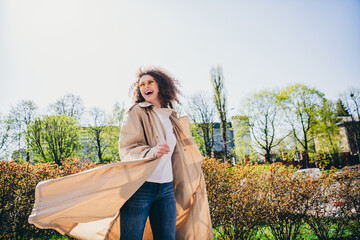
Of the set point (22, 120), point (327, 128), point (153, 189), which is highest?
Answer: point (22, 120)

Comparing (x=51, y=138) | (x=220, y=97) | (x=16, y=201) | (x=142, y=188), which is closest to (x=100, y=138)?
(x=51, y=138)

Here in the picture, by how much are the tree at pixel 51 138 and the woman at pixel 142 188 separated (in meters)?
22.2

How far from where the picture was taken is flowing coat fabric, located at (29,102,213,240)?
1442 mm

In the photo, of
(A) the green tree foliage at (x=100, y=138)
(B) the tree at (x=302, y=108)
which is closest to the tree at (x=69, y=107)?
(A) the green tree foliage at (x=100, y=138)

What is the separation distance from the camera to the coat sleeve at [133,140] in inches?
66.3

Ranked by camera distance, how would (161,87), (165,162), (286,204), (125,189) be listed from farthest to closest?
(286,204) < (161,87) < (165,162) < (125,189)

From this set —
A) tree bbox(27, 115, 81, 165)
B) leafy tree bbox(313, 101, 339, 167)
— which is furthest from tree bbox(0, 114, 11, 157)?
leafy tree bbox(313, 101, 339, 167)

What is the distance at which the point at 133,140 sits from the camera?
1787 mm

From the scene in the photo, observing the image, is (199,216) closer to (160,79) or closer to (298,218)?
(160,79)

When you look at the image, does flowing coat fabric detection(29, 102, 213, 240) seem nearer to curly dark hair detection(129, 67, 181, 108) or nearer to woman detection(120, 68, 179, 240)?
woman detection(120, 68, 179, 240)

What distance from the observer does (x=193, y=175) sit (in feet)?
7.57

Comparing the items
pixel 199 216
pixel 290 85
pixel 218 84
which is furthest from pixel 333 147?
pixel 199 216

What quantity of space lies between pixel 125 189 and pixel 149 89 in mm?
1128

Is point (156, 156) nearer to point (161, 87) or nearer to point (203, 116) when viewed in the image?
point (161, 87)
